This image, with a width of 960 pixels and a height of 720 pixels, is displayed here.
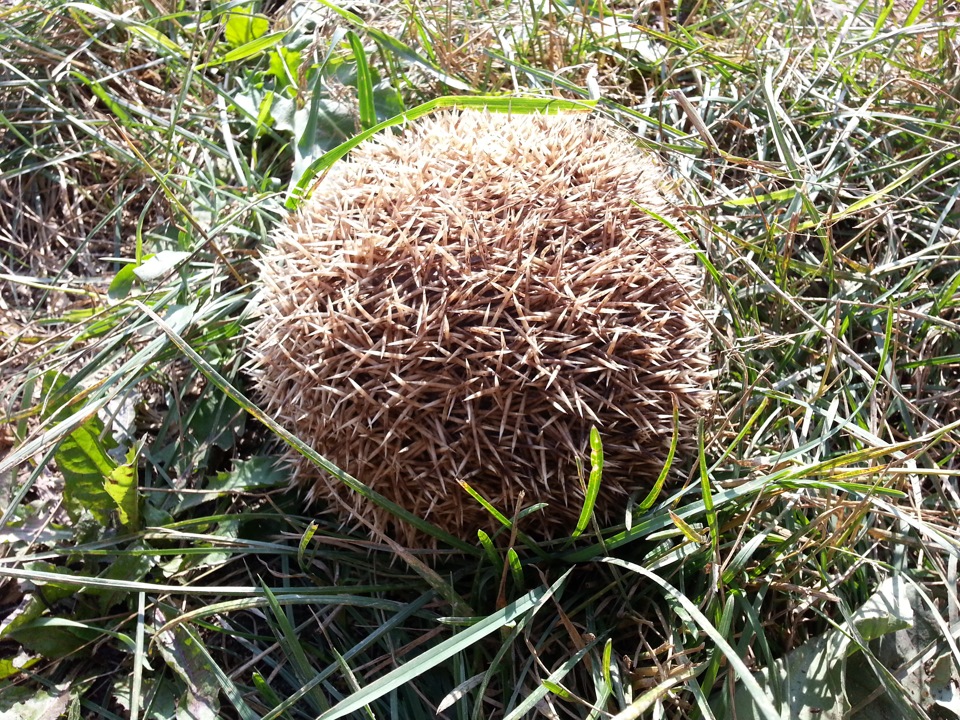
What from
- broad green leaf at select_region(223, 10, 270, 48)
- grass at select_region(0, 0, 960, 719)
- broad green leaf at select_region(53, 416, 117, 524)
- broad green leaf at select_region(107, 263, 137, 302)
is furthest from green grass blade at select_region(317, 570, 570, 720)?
broad green leaf at select_region(223, 10, 270, 48)

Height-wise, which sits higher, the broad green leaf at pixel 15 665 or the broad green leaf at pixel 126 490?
the broad green leaf at pixel 126 490

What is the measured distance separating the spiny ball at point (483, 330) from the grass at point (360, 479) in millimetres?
153

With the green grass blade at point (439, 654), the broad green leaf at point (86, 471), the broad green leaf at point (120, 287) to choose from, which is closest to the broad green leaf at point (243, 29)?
the broad green leaf at point (120, 287)

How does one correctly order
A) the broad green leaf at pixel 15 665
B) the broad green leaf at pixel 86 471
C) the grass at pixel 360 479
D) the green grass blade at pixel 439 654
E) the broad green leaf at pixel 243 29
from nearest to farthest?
the green grass blade at pixel 439 654
the grass at pixel 360 479
the broad green leaf at pixel 15 665
the broad green leaf at pixel 86 471
the broad green leaf at pixel 243 29

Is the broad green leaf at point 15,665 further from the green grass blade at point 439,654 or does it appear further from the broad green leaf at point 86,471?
the green grass blade at point 439,654

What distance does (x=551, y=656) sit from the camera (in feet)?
6.00

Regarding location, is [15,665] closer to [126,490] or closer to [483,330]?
[126,490]

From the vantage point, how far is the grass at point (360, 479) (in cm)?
172

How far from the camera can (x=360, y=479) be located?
169 cm

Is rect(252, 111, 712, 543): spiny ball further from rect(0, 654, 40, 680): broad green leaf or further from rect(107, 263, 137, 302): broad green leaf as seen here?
rect(0, 654, 40, 680): broad green leaf

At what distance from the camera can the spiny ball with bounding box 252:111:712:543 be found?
1530 mm

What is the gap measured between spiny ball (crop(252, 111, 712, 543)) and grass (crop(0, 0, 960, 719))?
0.15 meters

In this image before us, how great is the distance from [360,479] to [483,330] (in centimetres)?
48

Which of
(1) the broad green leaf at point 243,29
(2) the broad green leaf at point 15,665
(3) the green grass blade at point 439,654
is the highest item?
(1) the broad green leaf at point 243,29
